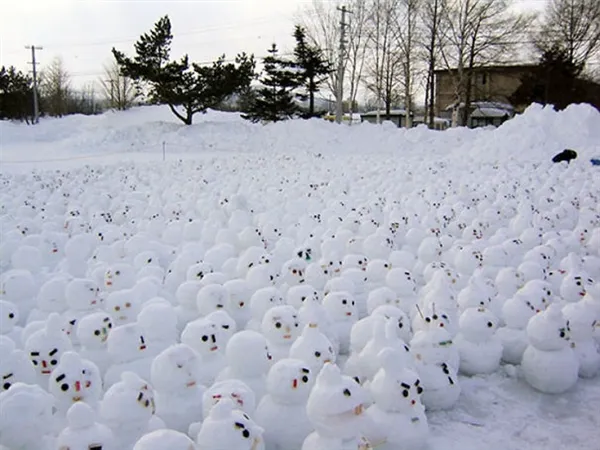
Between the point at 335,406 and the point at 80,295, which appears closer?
the point at 335,406

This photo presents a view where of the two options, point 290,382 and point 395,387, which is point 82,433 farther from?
point 395,387

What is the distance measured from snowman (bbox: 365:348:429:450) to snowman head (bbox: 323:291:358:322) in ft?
4.32

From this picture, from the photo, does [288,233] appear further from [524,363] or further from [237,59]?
[237,59]

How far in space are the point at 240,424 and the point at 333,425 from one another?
47 centimetres

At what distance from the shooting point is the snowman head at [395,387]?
3.11 m

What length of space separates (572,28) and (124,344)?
1352 inches

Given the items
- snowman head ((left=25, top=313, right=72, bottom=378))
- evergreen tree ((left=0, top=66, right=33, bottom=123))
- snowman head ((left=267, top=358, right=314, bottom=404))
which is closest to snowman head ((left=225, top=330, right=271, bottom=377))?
snowman head ((left=267, top=358, right=314, bottom=404))

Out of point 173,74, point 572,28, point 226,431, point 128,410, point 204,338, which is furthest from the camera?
point 572,28

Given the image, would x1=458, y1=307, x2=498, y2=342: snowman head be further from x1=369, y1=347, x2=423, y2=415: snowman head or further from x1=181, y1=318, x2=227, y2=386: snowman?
x1=181, y1=318, x2=227, y2=386: snowman

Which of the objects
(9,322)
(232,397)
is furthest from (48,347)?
(232,397)

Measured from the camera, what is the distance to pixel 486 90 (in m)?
34.9

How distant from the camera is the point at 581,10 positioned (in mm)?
30688

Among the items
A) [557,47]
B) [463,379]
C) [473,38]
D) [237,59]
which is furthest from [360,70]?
[463,379]

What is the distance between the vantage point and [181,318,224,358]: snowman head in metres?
3.81
